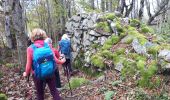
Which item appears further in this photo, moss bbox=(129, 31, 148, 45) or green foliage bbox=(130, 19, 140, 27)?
green foliage bbox=(130, 19, 140, 27)

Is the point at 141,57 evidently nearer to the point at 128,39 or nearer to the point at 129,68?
the point at 129,68

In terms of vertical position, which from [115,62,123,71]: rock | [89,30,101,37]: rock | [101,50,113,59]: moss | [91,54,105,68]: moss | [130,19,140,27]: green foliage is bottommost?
[91,54,105,68]: moss

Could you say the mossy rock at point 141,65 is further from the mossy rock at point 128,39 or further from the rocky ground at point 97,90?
the mossy rock at point 128,39

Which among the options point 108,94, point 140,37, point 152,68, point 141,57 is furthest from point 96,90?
point 140,37

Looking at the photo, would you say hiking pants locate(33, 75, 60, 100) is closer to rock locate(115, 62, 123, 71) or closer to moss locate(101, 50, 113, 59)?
rock locate(115, 62, 123, 71)

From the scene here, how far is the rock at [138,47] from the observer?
8.82 metres

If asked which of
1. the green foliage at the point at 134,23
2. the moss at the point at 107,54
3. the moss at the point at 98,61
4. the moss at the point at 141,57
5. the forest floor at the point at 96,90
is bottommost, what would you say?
the forest floor at the point at 96,90

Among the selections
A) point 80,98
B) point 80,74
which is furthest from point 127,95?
point 80,74

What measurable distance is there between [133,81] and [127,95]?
802 millimetres

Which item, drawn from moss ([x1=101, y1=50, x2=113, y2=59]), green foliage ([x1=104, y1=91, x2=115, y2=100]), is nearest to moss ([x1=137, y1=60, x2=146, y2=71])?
green foliage ([x1=104, y1=91, x2=115, y2=100])

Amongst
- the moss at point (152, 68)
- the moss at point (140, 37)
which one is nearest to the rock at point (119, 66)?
the moss at point (140, 37)

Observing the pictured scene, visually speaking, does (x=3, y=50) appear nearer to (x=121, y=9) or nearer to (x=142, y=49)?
(x=121, y=9)

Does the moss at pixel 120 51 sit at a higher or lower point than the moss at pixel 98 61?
higher

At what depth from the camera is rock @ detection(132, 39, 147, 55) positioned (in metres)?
8.82
